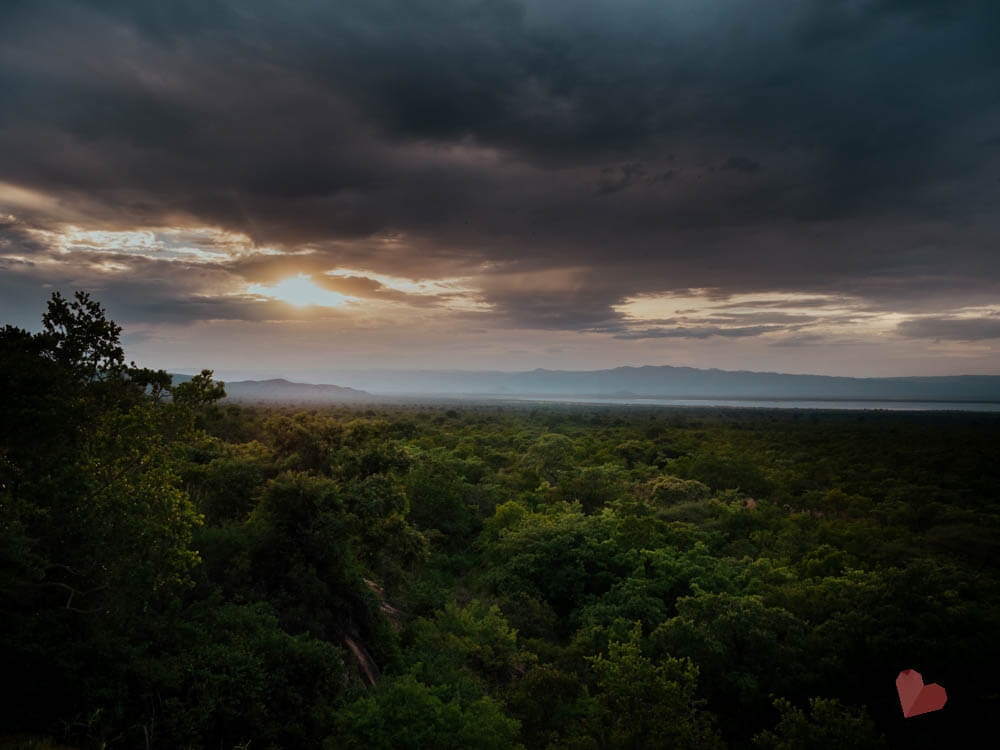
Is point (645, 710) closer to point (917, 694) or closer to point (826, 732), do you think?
point (826, 732)

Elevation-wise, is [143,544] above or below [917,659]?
above

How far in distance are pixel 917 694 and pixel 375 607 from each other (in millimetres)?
21592

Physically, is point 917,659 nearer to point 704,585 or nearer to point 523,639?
point 704,585

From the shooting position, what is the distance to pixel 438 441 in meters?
77.6

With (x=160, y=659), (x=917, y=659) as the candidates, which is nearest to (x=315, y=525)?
(x=160, y=659)

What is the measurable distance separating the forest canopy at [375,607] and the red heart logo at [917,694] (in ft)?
4.67

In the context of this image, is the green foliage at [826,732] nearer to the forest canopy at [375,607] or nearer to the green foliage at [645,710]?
the forest canopy at [375,607]

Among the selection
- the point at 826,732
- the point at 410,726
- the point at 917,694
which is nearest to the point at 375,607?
the point at 410,726

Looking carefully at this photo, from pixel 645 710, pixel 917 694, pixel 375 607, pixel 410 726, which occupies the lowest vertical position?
pixel 375 607

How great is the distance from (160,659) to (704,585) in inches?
977

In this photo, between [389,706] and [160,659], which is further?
[160,659]

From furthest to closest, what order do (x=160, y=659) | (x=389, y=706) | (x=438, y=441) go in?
(x=438, y=441), (x=160, y=659), (x=389, y=706)

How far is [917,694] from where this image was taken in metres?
16.1

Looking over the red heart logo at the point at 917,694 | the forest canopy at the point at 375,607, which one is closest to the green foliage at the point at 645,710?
the forest canopy at the point at 375,607
